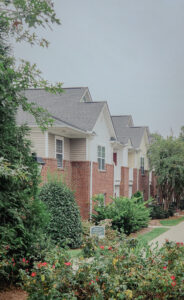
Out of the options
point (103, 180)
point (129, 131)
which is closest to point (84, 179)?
point (103, 180)

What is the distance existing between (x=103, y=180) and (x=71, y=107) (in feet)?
16.2

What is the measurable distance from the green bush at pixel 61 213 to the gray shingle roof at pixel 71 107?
765 centimetres

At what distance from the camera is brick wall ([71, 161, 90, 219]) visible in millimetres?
19828

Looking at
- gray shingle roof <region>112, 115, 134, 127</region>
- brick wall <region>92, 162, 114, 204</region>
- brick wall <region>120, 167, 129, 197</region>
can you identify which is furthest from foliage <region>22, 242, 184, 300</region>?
gray shingle roof <region>112, 115, 134, 127</region>

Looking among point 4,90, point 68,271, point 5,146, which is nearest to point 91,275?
point 68,271

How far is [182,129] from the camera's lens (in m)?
51.3

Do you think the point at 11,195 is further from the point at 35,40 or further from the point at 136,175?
the point at 136,175

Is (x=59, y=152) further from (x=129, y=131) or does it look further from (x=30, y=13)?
(x=129, y=131)

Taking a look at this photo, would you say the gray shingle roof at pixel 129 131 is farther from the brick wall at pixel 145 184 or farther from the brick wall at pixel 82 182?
the brick wall at pixel 82 182

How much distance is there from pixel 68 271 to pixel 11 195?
1.91 m

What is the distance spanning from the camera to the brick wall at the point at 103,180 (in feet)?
68.5

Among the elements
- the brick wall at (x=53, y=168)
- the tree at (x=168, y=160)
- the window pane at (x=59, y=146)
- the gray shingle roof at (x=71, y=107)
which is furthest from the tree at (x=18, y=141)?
the tree at (x=168, y=160)

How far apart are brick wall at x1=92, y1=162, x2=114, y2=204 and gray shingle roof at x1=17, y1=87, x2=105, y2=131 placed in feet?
8.56

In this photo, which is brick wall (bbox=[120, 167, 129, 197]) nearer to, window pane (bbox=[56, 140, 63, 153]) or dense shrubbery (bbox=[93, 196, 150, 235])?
window pane (bbox=[56, 140, 63, 153])
